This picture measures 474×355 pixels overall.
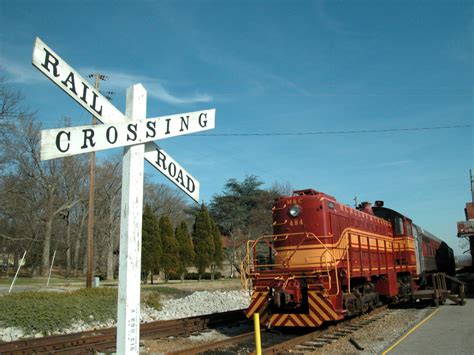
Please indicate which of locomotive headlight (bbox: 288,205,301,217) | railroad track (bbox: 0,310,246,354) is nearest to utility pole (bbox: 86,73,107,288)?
railroad track (bbox: 0,310,246,354)

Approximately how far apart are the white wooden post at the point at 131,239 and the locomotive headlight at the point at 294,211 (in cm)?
853

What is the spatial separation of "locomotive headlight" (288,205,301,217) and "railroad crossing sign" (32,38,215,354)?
8203mm

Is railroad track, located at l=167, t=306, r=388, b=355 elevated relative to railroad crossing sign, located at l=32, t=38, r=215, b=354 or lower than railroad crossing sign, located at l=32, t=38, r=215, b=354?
lower

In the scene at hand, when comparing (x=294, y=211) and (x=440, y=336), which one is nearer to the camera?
(x=440, y=336)

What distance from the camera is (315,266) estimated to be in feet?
36.6

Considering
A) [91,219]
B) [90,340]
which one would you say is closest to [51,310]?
[90,340]

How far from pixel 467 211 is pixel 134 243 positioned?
1002 inches

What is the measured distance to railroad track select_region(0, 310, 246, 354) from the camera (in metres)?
8.95

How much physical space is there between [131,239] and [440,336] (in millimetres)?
9356

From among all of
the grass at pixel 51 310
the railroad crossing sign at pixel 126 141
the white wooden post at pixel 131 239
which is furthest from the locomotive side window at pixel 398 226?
the white wooden post at pixel 131 239

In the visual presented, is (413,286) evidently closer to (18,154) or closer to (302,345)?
(302,345)

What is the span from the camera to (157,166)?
12.8ft

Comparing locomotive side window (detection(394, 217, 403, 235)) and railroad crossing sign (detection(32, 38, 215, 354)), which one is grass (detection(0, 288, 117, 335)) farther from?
locomotive side window (detection(394, 217, 403, 235))

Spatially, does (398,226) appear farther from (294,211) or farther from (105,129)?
(105,129)
